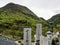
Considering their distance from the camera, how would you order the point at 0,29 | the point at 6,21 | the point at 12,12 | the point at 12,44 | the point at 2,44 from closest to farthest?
the point at 2,44, the point at 12,44, the point at 0,29, the point at 6,21, the point at 12,12

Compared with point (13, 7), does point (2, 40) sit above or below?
below

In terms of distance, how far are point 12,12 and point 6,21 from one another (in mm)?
21100

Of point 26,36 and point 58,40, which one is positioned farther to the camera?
point 58,40

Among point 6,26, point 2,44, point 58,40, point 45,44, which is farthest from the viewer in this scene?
point 6,26

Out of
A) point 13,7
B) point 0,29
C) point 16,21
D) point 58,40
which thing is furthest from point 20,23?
point 58,40

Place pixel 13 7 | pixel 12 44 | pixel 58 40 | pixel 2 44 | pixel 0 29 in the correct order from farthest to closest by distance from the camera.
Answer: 1. pixel 13 7
2. pixel 0 29
3. pixel 58 40
4. pixel 12 44
5. pixel 2 44

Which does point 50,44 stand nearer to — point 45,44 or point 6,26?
point 45,44

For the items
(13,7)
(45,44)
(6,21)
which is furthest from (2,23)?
(45,44)

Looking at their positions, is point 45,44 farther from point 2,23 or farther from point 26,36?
point 2,23

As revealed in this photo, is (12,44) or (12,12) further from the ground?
(12,12)

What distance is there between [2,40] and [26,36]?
5.26 metres

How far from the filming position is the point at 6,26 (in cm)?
7056

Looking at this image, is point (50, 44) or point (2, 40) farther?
point (50, 44)

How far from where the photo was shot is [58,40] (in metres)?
29.1
